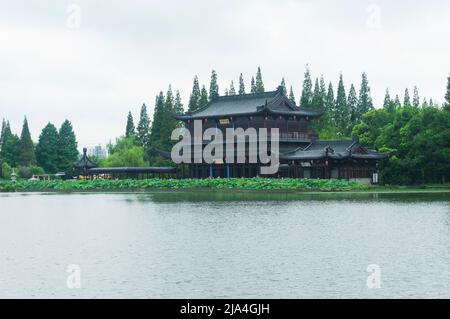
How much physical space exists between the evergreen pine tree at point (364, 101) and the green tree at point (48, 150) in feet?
144

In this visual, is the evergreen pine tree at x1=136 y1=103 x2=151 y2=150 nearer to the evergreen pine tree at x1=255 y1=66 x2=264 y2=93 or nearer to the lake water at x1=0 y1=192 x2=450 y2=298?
the evergreen pine tree at x1=255 y1=66 x2=264 y2=93

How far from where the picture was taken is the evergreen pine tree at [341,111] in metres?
104

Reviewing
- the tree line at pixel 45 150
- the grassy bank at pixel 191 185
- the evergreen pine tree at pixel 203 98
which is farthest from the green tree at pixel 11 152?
the evergreen pine tree at pixel 203 98

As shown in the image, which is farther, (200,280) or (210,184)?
(210,184)

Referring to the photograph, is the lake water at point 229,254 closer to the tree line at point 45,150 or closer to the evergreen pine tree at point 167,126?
the evergreen pine tree at point 167,126

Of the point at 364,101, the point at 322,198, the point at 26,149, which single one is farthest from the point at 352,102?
the point at 322,198

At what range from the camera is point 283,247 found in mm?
26219

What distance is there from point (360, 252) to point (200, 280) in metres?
6.83

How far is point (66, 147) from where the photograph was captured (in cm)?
11038

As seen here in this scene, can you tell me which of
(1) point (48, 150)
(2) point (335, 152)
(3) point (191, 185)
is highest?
(1) point (48, 150)

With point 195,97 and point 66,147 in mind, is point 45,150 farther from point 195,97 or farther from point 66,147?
point 195,97

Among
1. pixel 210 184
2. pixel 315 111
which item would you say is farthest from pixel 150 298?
pixel 315 111

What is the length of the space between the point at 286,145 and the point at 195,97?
2432cm
